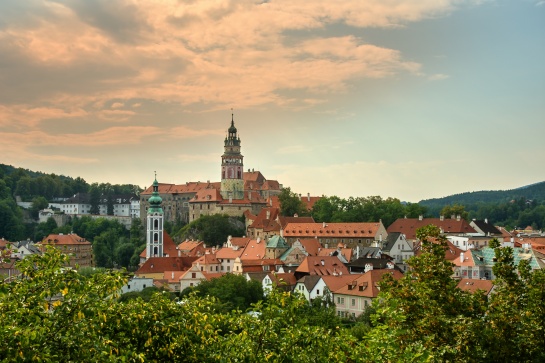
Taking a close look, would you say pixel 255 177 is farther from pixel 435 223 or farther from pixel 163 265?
pixel 163 265

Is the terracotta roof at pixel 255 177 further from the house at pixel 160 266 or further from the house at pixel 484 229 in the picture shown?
the house at pixel 160 266

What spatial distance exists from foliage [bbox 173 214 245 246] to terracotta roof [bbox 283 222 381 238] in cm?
1195

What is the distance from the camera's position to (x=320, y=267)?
69500 millimetres

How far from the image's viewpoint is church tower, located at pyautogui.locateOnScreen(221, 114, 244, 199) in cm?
12206

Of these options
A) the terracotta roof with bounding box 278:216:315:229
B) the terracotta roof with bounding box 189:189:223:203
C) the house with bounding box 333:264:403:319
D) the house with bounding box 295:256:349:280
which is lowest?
the house with bounding box 333:264:403:319

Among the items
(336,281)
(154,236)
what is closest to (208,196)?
(154,236)

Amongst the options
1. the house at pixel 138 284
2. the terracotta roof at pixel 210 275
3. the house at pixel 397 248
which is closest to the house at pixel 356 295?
the terracotta roof at pixel 210 275

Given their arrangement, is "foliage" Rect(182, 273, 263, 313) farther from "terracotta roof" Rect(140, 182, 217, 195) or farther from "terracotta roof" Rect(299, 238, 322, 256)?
"terracotta roof" Rect(140, 182, 217, 195)

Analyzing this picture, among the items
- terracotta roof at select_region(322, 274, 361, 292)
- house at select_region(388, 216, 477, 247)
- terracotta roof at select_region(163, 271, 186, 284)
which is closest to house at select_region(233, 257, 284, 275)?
terracotta roof at select_region(163, 271, 186, 284)

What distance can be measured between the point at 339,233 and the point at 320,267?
943 inches

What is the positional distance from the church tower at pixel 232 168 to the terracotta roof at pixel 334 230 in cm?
2592

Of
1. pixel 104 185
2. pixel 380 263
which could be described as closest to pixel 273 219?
pixel 380 263

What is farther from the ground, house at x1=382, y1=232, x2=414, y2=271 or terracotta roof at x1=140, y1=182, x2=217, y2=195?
terracotta roof at x1=140, y1=182, x2=217, y2=195

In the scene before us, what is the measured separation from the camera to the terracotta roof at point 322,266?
68.7m
